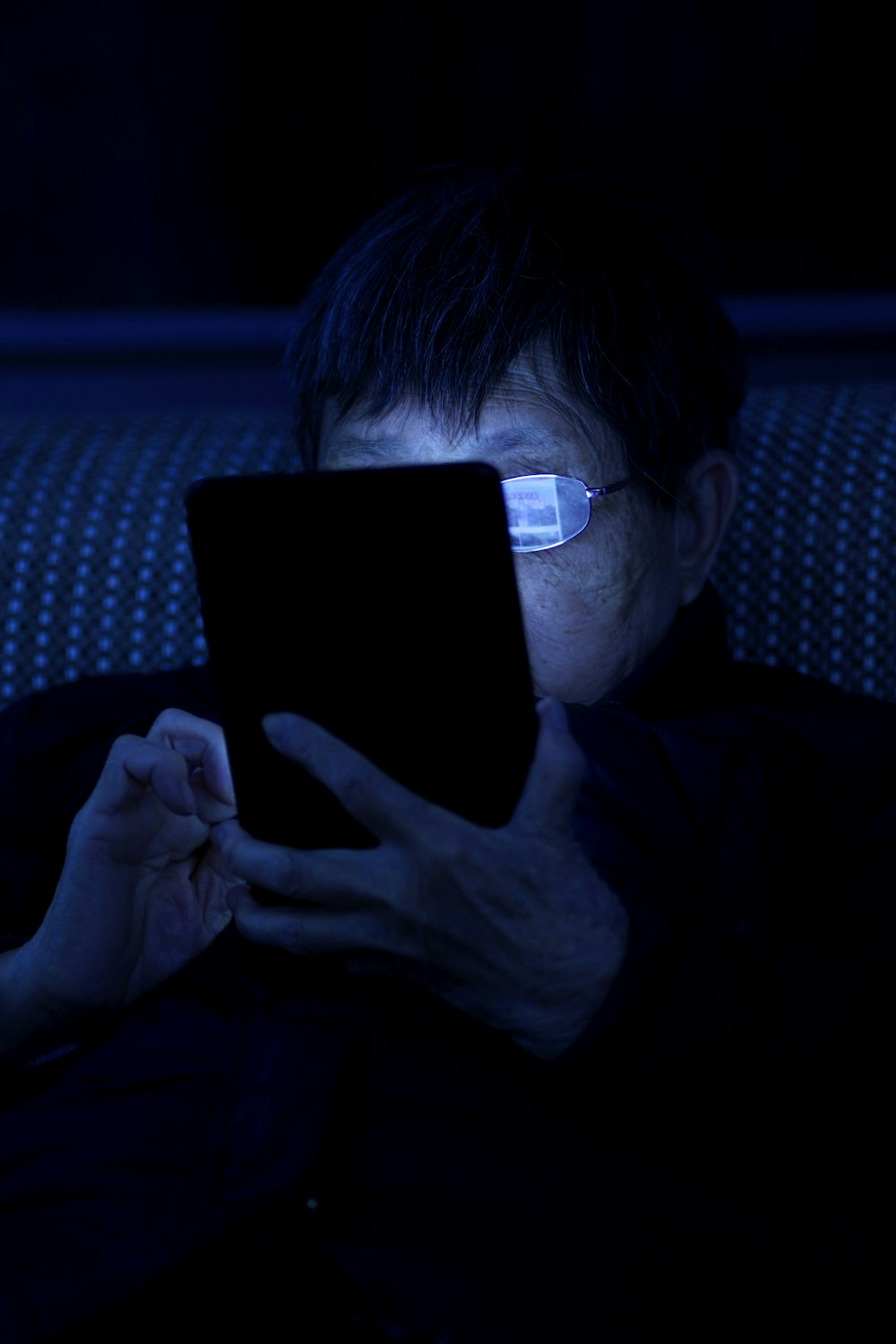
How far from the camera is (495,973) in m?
0.78

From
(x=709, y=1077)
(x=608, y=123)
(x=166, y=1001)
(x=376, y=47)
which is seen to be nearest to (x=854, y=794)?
(x=709, y=1077)

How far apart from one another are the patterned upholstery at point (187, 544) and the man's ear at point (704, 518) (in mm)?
132

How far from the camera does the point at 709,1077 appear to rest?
2.65 feet

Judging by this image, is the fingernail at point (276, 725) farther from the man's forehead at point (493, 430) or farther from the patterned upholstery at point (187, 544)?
the patterned upholstery at point (187, 544)

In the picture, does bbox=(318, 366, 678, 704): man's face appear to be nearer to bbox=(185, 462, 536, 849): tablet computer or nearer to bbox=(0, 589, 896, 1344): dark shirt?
bbox=(0, 589, 896, 1344): dark shirt

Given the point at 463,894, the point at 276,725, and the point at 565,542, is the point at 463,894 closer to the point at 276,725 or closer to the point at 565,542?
the point at 276,725

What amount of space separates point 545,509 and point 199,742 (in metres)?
0.33

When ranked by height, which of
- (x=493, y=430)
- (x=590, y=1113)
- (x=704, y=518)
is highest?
(x=493, y=430)

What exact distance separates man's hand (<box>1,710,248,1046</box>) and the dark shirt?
0.05 meters

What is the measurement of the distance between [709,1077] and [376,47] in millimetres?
1663

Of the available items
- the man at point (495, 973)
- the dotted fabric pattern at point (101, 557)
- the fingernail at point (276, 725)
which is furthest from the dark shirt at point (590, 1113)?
the dotted fabric pattern at point (101, 557)

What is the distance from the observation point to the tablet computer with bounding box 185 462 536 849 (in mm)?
712

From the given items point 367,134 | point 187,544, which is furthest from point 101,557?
point 367,134

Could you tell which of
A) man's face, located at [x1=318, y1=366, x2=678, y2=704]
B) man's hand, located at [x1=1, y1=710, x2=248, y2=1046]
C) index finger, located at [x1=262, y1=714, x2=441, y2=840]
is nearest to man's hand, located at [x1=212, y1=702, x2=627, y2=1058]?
index finger, located at [x1=262, y1=714, x2=441, y2=840]
